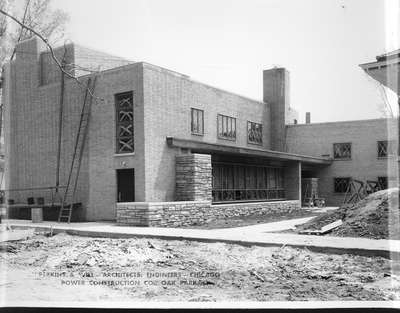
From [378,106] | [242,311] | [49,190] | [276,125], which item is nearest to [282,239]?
[242,311]

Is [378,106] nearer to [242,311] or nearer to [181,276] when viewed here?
[181,276]

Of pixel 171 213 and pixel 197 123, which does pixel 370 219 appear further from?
pixel 197 123

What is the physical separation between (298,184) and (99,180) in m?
14.2

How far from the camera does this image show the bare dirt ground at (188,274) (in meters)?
7.14

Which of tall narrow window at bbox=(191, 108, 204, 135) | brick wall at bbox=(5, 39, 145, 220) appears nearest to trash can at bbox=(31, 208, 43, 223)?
brick wall at bbox=(5, 39, 145, 220)

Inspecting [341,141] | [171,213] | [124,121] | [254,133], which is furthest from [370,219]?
[341,141]

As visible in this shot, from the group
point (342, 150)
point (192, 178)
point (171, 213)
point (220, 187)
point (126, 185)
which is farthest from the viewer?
point (342, 150)

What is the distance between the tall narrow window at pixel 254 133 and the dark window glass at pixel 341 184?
693cm

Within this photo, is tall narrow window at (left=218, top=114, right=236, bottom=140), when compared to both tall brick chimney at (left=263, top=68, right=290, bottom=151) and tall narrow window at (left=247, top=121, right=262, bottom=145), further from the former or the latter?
tall brick chimney at (left=263, top=68, right=290, bottom=151)

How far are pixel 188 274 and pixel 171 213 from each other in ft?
31.6

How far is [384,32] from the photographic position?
6.57 meters

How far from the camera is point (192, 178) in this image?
20.3 meters

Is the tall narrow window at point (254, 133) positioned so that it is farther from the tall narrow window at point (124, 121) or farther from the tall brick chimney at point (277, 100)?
the tall narrow window at point (124, 121)

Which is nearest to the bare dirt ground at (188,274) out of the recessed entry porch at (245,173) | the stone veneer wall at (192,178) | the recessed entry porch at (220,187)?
the recessed entry porch at (220,187)
